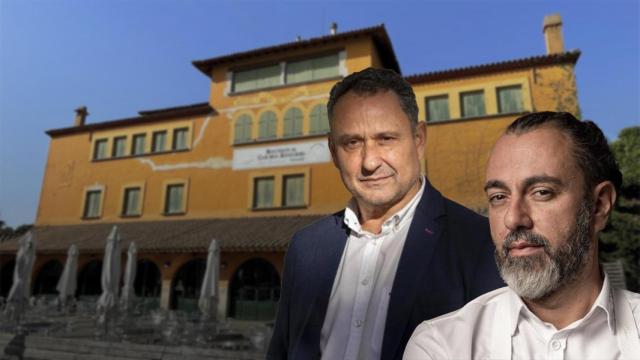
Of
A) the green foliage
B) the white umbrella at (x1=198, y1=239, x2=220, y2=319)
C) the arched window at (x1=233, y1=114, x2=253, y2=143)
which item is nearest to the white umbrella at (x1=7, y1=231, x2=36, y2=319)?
the white umbrella at (x1=198, y1=239, x2=220, y2=319)

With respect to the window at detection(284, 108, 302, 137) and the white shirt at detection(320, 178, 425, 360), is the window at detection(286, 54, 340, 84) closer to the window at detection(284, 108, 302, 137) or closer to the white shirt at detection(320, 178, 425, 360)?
the window at detection(284, 108, 302, 137)

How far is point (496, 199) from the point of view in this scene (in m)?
1.14

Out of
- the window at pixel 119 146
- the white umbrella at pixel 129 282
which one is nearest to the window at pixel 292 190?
the white umbrella at pixel 129 282

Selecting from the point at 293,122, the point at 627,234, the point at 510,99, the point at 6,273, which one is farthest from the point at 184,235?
the point at 627,234

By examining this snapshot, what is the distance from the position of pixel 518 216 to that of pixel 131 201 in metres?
20.9

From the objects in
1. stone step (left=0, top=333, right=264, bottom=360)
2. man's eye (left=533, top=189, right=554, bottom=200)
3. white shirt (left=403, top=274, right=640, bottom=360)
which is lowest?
stone step (left=0, top=333, right=264, bottom=360)

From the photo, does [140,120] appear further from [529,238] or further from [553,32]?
[529,238]

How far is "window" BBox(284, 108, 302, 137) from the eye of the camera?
17172 millimetres

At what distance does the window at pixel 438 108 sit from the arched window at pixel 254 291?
28.2 ft

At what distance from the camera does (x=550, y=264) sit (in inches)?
41.1

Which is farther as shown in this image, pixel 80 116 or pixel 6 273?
pixel 80 116

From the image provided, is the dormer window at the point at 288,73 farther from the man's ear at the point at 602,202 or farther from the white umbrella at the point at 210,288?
the man's ear at the point at 602,202

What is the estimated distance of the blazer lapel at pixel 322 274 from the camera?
1.60 meters

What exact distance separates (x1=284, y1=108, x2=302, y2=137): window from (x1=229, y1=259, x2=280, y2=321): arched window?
5489 millimetres
